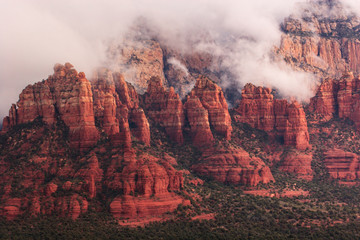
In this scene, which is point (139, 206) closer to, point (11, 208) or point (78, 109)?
point (11, 208)

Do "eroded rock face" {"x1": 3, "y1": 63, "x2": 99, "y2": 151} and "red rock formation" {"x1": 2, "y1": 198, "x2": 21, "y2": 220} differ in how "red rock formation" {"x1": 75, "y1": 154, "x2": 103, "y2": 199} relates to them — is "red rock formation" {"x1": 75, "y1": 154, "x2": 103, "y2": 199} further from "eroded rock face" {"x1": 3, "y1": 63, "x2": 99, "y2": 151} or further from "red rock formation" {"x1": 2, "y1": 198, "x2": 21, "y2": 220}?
"red rock formation" {"x1": 2, "y1": 198, "x2": 21, "y2": 220}

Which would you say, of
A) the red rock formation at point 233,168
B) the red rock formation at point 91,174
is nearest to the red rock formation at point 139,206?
the red rock formation at point 91,174

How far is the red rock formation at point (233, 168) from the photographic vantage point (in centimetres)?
19262

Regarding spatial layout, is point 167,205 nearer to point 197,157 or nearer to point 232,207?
point 232,207

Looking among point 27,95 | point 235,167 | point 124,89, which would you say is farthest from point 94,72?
point 235,167

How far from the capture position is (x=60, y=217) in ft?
508

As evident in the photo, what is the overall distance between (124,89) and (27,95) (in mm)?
28525

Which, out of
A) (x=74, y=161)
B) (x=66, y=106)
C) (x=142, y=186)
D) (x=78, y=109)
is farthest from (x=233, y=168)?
(x=66, y=106)

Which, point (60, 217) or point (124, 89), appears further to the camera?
point (124, 89)

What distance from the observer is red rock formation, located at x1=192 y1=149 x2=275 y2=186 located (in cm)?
19262

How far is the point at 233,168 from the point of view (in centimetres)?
19362

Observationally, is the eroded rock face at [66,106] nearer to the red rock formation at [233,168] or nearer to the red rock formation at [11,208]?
the red rock formation at [11,208]

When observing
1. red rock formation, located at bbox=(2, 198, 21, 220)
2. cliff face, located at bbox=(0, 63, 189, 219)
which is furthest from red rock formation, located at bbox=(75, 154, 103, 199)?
red rock formation, located at bbox=(2, 198, 21, 220)

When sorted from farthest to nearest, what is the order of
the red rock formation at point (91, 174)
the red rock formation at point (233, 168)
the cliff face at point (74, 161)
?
the red rock formation at point (233, 168)
the red rock formation at point (91, 174)
the cliff face at point (74, 161)
